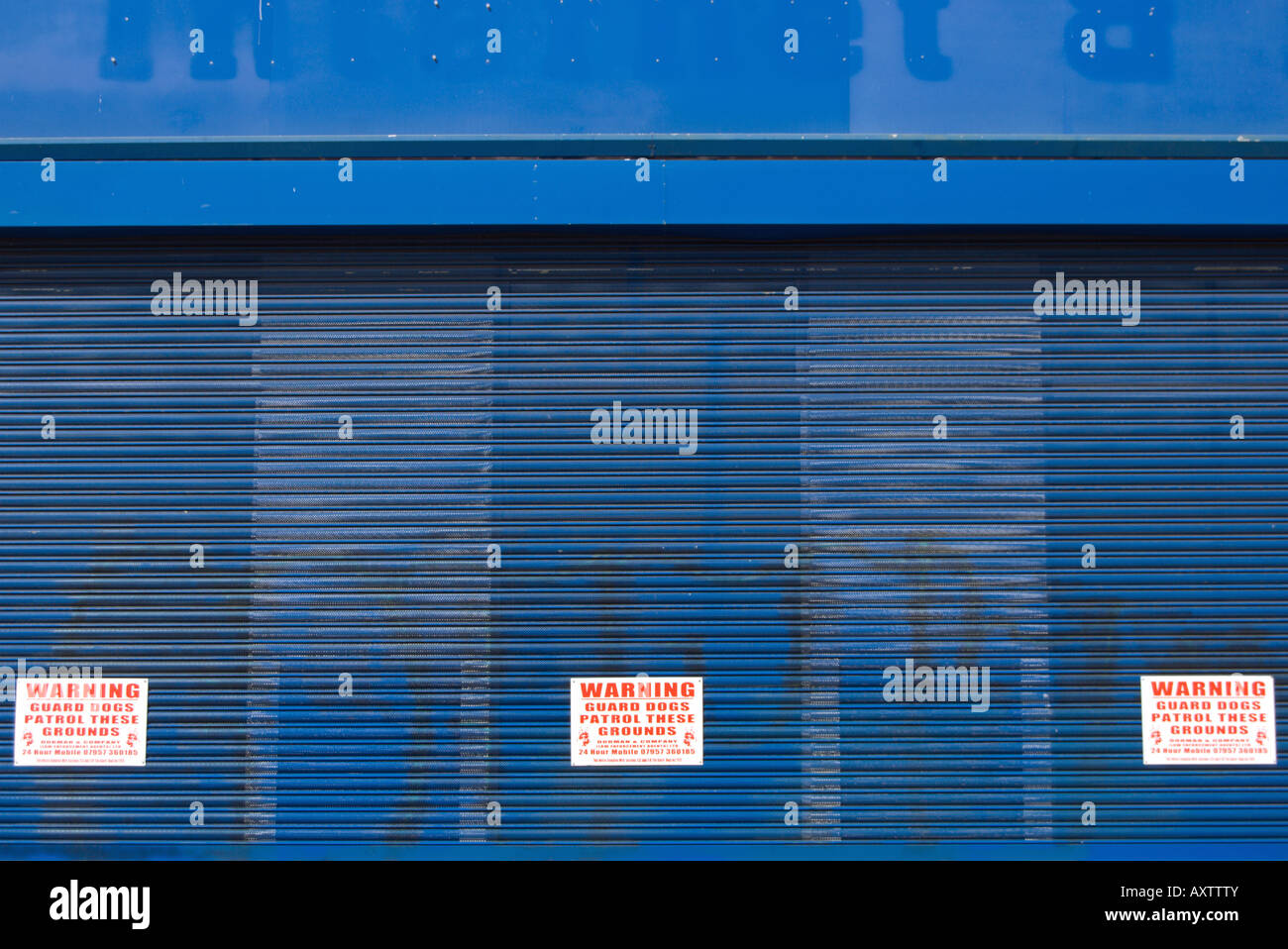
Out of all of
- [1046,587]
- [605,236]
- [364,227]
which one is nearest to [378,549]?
[364,227]

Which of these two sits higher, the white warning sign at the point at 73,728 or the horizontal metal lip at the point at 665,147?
the horizontal metal lip at the point at 665,147

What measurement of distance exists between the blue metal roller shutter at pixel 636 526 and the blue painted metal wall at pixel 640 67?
598 millimetres

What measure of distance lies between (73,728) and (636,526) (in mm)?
2888

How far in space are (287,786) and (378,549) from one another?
121cm

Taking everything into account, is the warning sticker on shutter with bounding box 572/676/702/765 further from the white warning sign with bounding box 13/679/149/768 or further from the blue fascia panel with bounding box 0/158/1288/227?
the blue fascia panel with bounding box 0/158/1288/227

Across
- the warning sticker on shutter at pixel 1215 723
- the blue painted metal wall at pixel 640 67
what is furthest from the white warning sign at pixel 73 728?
the warning sticker on shutter at pixel 1215 723

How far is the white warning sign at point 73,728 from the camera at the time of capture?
4.68 meters

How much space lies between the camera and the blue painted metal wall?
4.82 meters

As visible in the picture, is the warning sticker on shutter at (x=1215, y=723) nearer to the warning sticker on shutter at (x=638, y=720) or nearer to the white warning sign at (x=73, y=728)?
the warning sticker on shutter at (x=638, y=720)

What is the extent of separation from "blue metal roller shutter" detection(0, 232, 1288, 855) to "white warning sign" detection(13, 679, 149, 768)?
9 cm

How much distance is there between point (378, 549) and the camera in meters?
4.74

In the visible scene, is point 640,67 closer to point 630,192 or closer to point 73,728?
point 630,192

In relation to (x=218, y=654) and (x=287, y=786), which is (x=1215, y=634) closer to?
(x=287, y=786)

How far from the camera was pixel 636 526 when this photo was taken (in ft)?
15.6
